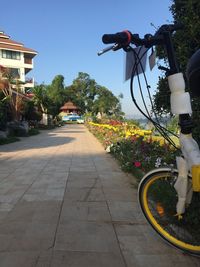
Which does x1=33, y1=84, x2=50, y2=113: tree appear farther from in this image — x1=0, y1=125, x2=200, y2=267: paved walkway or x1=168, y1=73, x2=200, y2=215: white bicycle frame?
x1=168, y1=73, x2=200, y2=215: white bicycle frame

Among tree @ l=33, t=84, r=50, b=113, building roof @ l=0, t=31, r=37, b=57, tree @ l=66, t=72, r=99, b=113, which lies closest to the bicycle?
tree @ l=33, t=84, r=50, b=113

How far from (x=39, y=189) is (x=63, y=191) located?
48 cm

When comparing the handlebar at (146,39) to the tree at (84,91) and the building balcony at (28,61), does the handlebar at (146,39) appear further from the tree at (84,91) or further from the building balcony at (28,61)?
the tree at (84,91)

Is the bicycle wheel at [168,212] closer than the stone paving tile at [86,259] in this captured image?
No

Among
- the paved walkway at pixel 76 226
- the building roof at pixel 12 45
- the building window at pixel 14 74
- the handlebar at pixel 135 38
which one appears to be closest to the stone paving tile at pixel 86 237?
the paved walkway at pixel 76 226

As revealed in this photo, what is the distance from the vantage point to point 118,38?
9.43 ft

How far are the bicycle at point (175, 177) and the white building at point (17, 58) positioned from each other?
52.9m

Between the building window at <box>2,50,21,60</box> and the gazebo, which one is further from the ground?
the building window at <box>2,50,21,60</box>

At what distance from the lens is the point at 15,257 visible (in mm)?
3381

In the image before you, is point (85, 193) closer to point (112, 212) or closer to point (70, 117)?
point (112, 212)

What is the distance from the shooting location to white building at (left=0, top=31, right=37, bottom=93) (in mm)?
55606

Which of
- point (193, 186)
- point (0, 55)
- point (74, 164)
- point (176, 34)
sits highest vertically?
point (0, 55)

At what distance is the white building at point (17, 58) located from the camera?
5561 cm

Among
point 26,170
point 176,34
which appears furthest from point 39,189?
point 176,34
